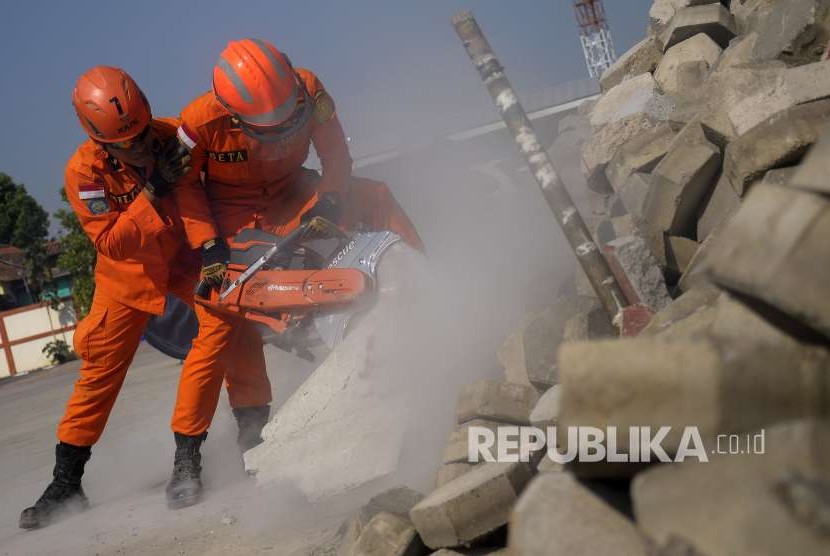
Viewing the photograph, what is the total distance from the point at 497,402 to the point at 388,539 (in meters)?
0.91

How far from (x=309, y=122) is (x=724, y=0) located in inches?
111

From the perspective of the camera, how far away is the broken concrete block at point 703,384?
1.67 metres

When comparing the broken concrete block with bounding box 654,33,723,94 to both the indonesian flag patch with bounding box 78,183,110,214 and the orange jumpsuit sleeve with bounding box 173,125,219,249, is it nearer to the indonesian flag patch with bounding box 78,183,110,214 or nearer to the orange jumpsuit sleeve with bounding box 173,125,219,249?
the orange jumpsuit sleeve with bounding box 173,125,219,249

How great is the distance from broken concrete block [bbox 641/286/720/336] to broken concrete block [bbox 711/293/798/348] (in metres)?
0.87

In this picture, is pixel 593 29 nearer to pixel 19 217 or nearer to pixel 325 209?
pixel 19 217

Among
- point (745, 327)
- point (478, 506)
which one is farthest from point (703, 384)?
point (478, 506)

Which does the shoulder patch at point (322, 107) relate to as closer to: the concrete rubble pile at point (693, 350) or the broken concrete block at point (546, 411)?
the concrete rubble pile at point (693, 350)

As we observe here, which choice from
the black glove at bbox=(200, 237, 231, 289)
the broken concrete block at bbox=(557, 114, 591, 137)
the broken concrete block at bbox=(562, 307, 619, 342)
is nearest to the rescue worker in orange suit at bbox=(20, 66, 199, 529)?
the black glove at bbox=(200, 237, 231, 289)

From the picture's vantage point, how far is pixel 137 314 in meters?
4.98

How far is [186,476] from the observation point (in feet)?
15.0

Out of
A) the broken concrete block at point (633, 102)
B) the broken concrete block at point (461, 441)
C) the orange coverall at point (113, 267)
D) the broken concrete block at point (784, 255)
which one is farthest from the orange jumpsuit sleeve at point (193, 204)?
the broken concrete block at point (784, 255)

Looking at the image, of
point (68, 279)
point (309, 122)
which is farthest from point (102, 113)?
point (68, 279)

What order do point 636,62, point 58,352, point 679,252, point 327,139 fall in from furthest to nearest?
point 58,352 → point 636,62 → point 327,139 → point 679,252

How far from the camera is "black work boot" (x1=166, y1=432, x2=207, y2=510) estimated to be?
4.49 metres
